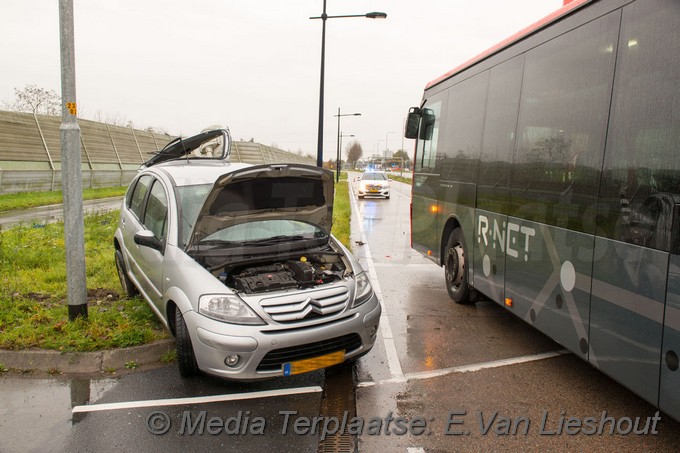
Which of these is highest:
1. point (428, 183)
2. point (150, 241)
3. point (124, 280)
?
point (428, 183)

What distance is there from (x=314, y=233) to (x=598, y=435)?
3.09 metres

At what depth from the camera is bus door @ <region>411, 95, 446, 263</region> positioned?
7.57 meters

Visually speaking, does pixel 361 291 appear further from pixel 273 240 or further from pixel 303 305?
pixel 273 240

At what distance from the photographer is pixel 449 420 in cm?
368

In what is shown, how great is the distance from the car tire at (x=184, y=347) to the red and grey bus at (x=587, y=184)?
10.1ft

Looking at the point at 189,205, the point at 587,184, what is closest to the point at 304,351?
the point at 189,205

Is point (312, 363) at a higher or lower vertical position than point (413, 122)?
lower

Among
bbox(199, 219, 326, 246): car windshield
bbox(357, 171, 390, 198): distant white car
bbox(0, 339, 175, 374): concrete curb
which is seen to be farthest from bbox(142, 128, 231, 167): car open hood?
bbox(357, 171, 390, 198): distant white car

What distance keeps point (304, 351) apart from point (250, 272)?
3.36ft

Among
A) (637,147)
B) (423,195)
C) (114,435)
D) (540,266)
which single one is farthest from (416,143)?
(114,435)

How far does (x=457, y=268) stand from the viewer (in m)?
6.72

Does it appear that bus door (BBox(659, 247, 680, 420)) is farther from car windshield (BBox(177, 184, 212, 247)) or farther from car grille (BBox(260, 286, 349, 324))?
car windshield (BBox(177, 184, 212, 247))

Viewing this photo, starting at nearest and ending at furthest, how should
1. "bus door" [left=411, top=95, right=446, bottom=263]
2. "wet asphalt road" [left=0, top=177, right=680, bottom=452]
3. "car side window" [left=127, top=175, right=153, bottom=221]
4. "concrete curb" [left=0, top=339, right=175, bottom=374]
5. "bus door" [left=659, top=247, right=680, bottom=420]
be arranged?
"bus door" [left=659, top=247, right=680, bottom=420], "wet asphalt road" [left=0, top=177, right=680, bottom=452], "concrete curb" [left=0, top=339, right=175, bottom=374], "car side window" [left=127, top=175, right=153, bottom=221], "bus door" [left=411, top=95, right=446, bottom=263]

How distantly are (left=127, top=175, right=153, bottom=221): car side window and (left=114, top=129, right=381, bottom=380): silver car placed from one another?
0.13 ft
